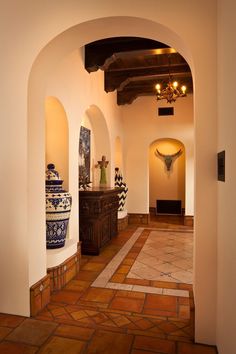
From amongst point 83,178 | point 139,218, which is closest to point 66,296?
point 83,178

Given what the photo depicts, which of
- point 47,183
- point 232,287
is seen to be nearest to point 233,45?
point 232,287

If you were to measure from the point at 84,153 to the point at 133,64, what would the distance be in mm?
1927

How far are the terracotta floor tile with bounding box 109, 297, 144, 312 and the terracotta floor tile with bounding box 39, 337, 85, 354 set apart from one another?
0.65 m

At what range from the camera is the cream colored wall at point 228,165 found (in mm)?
1237

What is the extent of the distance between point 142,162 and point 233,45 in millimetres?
5855

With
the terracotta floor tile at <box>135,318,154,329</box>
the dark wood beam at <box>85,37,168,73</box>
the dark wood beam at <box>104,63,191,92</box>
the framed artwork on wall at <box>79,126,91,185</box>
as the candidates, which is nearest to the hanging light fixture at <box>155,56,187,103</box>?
the dark wood beam at <box>104,63,191,92</box>

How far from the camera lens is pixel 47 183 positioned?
2.80m

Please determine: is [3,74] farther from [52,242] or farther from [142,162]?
[142,162]

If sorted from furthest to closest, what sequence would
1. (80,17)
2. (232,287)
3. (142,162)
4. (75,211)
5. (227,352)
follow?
(142,162) < (75,211) < (80,17) < (227,352) < (232,287)

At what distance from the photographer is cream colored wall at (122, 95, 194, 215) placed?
22.3 ft

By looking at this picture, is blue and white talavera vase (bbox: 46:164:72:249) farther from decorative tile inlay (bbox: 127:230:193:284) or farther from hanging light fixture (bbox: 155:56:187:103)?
hanging light fixture (bbox: 155:56:187:103)

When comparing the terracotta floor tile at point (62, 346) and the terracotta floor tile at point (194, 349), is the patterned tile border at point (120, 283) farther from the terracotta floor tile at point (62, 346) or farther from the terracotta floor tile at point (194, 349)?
the terracotta floor tile at point (62, 346)

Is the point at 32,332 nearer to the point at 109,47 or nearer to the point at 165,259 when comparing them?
the point at 165,259

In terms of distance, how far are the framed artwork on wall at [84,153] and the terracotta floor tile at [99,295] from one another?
2.13 meters
